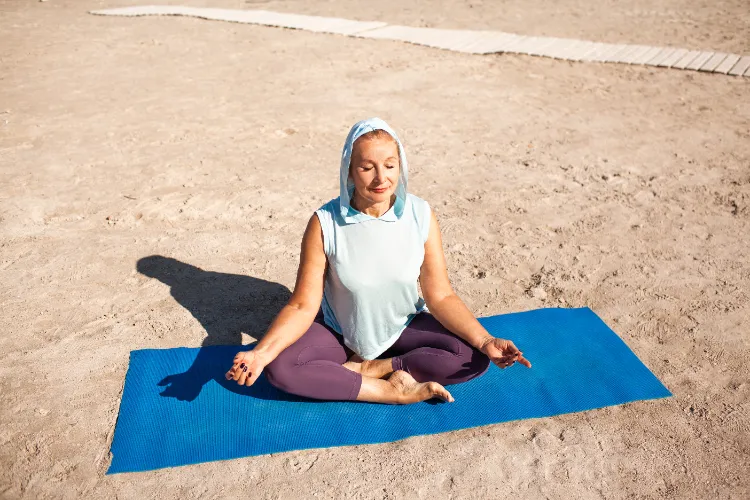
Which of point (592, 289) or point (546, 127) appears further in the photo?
point (546, 127)

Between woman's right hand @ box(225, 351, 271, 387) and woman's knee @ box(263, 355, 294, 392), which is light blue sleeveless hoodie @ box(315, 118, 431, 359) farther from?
woman's right hand @ box(225, 351, 271, 387)

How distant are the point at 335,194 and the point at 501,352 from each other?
2427 millimetres

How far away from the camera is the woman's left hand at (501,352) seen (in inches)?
103

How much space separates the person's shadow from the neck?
0.86 meters

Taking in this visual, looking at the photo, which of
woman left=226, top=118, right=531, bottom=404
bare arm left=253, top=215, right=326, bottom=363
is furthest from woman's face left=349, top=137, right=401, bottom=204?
bare arm left=253, top=215, right=326, bottom=363

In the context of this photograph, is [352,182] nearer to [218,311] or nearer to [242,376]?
[242,376]

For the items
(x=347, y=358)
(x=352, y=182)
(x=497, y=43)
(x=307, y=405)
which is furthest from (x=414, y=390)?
(x=497, y=43)

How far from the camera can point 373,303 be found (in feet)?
9.23

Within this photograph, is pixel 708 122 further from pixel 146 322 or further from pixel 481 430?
pixel 146 322

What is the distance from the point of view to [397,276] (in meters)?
2.78

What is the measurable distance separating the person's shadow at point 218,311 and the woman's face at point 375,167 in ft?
3.16

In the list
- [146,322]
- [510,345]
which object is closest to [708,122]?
[510,345]

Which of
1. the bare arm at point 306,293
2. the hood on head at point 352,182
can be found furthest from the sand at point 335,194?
the hood on head at point 352,182

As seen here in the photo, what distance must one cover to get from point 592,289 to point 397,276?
4.88ft
